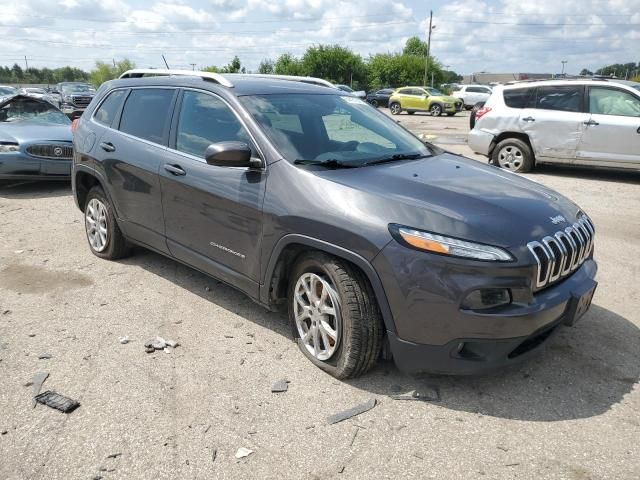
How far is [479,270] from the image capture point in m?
2.70

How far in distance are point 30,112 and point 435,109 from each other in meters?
23.8

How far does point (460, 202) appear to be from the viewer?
3.02m

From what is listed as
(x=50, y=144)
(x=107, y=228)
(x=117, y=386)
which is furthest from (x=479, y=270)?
(x=50, y=144)

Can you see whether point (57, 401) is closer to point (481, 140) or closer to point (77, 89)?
point (481, 140)

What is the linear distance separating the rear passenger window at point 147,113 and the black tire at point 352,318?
1.95m

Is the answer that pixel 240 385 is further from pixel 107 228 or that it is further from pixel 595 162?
pixel 595 162

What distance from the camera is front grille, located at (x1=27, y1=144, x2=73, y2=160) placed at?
8.34 m

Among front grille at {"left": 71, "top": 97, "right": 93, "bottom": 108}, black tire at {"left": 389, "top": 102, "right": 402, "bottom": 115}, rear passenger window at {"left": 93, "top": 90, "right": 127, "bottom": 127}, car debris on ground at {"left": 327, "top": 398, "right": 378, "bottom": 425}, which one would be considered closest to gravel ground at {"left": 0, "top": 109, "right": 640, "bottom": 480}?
car debris on ground at {"left": 327, "top": 398, "right": 378, "bottom": 425}

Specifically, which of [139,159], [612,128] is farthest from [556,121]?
[139,159]

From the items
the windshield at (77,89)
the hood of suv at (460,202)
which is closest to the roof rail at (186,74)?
the hood of suv at (460,202)

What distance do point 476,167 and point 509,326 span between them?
1509 mm

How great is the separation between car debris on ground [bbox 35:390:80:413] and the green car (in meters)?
28.9

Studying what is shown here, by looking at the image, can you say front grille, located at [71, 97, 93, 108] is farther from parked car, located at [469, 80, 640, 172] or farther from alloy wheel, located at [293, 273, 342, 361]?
alloy wheel, located at [293, 273, 342, 361]

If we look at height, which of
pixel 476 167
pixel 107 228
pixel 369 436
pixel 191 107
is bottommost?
pixel 369 436
